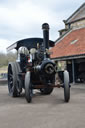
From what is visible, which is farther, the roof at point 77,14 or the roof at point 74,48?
the roof at point 77,14

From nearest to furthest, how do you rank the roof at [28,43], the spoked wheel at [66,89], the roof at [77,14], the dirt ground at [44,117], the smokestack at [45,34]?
the dirt ground at [44,117] < the spoked wheel at [66,89] < the smokestack at [45,34] < the roof at [28,43] < the roof at [77,14]

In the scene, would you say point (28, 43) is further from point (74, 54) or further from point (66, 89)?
point (74, 54)

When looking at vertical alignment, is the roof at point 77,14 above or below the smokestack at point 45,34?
above

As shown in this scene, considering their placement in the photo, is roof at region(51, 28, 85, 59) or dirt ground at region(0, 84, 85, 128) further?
roof at region(51, 28, 85, 59)

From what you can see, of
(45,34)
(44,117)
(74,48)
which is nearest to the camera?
(44,117)

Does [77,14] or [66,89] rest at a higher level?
[77,14]

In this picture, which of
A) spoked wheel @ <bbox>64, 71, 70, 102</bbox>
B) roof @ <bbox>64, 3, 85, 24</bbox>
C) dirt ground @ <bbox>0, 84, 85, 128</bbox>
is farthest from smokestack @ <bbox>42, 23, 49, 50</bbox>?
roof @ <bbox>64, 3, 85, 24</bbox>

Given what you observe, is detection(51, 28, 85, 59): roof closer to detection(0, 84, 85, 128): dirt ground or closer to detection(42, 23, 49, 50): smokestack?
detection(42, 23, 49, 50): smokestack

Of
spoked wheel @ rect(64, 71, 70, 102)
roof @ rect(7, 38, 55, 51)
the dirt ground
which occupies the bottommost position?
the dirt ground

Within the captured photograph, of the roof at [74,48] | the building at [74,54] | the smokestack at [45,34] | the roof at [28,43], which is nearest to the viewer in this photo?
the smokestack at [45,34]

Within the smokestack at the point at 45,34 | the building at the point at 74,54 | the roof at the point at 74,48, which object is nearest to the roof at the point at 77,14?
the building at the point at 74,54

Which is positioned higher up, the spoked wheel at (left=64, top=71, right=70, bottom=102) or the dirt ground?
the spoked wheel at (left=64, top=71, right=70, bottom=102)

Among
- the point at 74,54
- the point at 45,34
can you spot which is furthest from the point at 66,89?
the point at 74,54

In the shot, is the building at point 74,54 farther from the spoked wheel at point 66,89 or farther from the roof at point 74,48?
the spoked wheel at point 66,89
